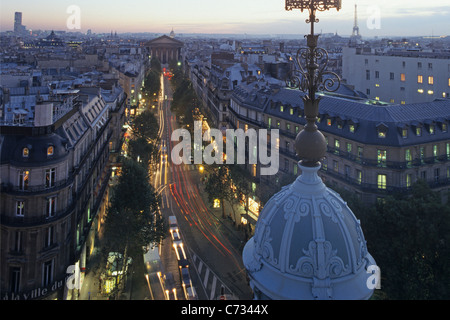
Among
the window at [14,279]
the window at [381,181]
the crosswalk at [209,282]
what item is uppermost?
the window at [381,181]

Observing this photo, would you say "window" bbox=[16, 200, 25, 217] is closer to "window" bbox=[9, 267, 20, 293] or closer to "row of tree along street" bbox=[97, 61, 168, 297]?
"window" bbox=[9, 267, 20, 293]

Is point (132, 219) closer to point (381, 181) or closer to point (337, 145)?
point (337, 145)

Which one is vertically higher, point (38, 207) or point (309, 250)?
point (309, 250)

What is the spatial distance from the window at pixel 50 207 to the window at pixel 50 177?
1.09 meters

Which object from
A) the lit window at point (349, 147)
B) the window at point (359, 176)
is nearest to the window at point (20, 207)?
the window at point (359, 176)

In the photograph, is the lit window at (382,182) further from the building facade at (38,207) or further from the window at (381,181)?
the building facade at (38,207)

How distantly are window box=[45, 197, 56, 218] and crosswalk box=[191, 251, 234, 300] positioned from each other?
15.3m

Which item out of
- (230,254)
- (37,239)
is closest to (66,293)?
(37,239)

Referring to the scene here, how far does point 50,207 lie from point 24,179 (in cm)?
295

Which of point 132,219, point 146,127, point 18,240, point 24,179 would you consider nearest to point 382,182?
point 132,219

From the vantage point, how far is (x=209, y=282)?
38.7 metres

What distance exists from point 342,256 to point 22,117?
3110cm

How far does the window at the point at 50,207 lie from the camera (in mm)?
30375
